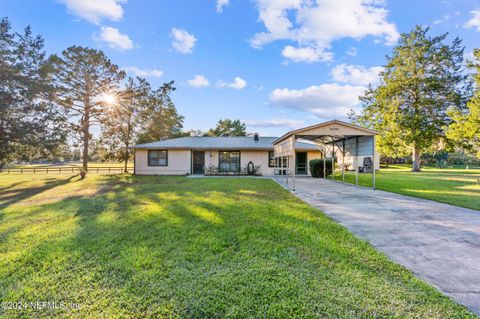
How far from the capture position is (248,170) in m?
17.1

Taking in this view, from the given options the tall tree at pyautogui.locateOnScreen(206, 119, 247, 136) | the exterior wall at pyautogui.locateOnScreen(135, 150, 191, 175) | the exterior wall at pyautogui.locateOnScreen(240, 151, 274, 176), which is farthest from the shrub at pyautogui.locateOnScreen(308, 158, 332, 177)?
the tall tree at pyautogui.locateOnScreen(206, 119, 247, 136)

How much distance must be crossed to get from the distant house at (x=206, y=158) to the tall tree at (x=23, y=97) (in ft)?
18.9

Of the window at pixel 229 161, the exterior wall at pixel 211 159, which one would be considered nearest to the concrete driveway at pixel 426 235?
the window at pixel 229 161

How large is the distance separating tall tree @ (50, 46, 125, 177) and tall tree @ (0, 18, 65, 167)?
2612 millimetres

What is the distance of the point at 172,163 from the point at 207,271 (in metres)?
15.8

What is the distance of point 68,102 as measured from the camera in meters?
18.2

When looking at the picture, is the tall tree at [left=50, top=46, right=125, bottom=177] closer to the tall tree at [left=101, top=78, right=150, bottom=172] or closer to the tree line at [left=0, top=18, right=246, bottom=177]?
the tree line at [left=0, top=18, right=246, bottom=177]

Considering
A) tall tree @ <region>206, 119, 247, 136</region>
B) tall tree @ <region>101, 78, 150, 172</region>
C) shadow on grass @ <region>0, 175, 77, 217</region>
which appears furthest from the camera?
tall tree @ <region>206, 119, 247, 136</region>

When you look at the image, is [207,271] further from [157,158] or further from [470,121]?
[470,121]

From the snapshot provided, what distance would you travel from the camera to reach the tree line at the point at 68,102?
12914 mm

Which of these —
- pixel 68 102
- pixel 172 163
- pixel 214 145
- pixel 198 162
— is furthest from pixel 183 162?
pixel 68 102

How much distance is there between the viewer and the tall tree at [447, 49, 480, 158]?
1742cm

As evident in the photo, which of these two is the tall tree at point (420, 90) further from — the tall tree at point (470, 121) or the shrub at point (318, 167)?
the shrub at point (318, 167)

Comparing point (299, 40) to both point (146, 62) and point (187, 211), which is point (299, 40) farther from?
point (187, 211)
